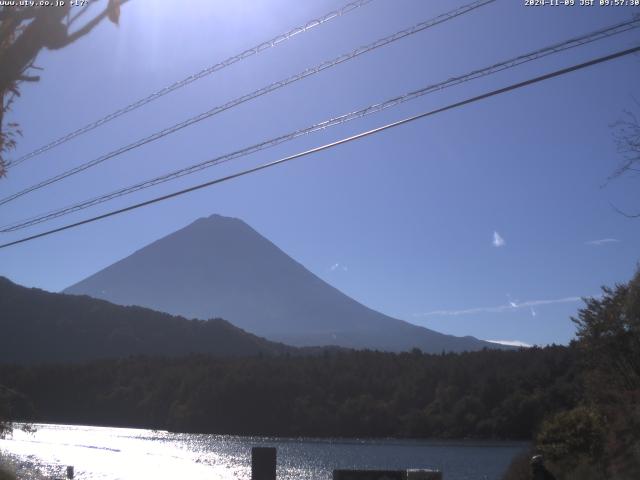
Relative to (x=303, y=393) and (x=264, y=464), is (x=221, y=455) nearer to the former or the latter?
(x=303, y=393)

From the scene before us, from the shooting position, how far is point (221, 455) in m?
62.5

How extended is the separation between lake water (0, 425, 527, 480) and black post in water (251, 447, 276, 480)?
1175 inches

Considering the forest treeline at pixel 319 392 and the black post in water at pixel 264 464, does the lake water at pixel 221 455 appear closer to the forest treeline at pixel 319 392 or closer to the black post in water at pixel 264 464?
the forest treeline at pixel 319 392

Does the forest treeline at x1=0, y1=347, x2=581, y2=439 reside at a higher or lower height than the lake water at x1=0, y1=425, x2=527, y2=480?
higher

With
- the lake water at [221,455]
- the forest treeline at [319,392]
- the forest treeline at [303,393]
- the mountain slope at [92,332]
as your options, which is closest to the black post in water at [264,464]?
the lake water at [221,455]

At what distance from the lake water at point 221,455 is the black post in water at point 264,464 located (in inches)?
1175

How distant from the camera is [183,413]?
9012cm

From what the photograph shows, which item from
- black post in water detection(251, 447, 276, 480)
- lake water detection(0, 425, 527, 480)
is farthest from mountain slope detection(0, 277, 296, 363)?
black post in water detection(251, 447, 276, 480)

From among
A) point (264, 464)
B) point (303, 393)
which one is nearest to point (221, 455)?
point (303, 393)

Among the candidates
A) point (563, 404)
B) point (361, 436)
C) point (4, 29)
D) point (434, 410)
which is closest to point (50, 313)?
point (361, 436)

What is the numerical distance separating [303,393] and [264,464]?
75.4 m

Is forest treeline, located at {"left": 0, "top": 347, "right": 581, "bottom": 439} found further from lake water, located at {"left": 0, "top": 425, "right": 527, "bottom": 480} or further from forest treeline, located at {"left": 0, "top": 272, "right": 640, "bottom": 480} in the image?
lake water, located at {"left": 0, "top": 425, "right": 527, "bottom": 480}

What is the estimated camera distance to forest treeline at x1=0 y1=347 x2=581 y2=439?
69.0m

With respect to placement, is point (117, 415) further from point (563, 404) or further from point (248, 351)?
point (563, 404)
